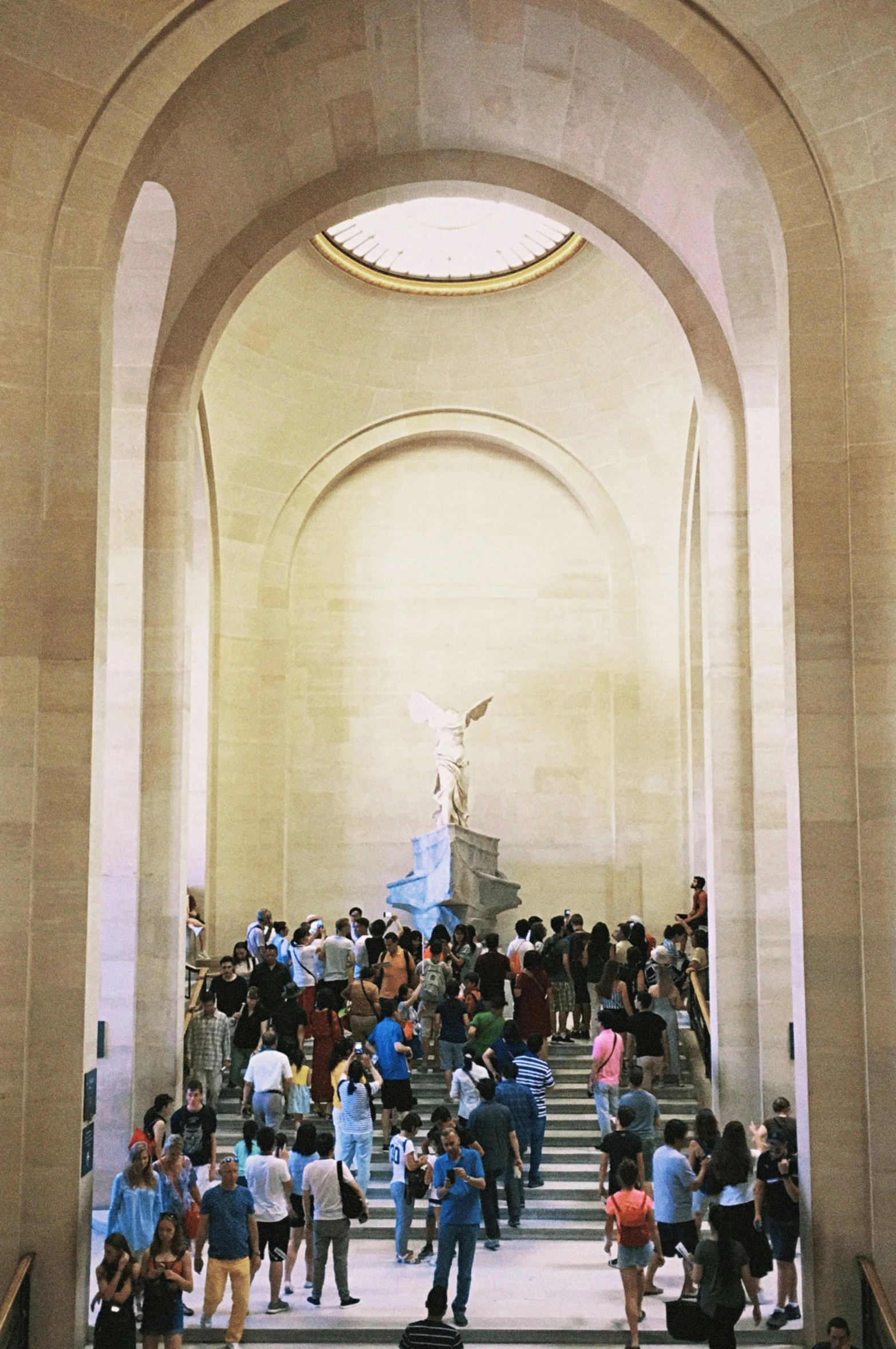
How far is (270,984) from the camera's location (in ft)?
45.9

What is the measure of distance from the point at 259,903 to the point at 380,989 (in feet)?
23.4

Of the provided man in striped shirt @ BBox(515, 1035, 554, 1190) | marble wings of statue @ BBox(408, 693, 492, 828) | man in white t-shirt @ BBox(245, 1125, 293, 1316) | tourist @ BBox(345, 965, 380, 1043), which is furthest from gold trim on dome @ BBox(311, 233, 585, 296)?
man in white t-shirt @ BBox(245, 1125, 293, 1316)

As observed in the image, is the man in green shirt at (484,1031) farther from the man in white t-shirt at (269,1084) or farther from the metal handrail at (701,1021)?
the metal handrail at (701,1021)

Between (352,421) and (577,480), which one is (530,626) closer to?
(577,480)

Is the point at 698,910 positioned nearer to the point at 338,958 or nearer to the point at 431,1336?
the point at 338,958

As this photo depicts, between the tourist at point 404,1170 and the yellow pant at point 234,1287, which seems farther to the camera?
the tourist at point 404,1170

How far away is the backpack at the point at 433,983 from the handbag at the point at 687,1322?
18.4 ft

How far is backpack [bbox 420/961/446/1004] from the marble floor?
283 centimetres

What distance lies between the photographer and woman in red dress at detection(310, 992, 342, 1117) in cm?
1323

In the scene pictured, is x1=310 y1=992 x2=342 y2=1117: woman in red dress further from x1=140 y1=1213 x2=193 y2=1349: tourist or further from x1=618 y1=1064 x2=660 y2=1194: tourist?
x1=140 y1=1213 x2=193 y2=1349: tourist

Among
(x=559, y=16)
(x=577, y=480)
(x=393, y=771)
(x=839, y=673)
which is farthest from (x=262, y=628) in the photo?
(x=839, y=673)

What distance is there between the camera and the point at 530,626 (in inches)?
886

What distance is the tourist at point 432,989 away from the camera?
562 inches

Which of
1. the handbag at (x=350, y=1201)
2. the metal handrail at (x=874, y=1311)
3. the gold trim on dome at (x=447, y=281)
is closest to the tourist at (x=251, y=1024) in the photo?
the handbag at (x=350, y=1201)
